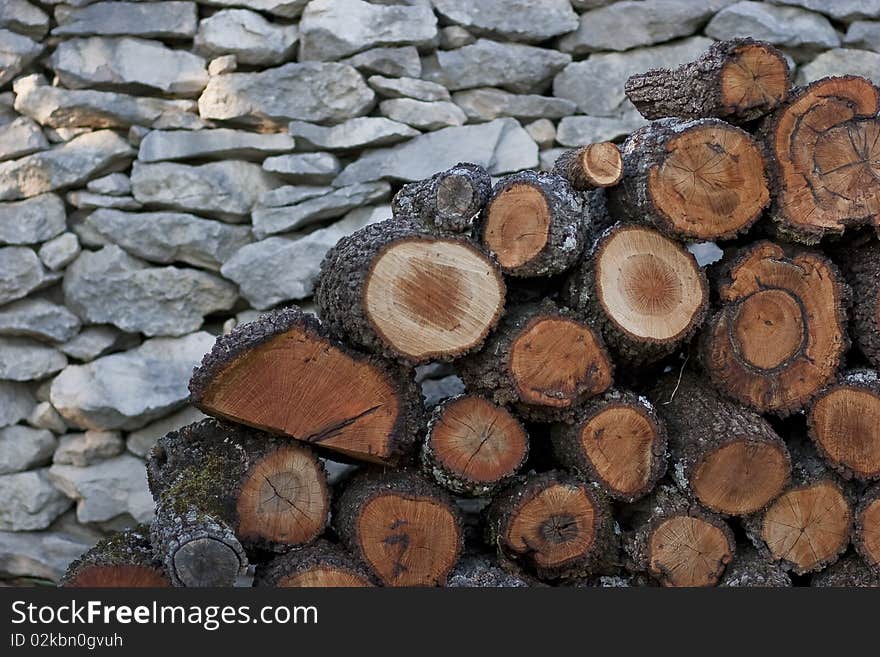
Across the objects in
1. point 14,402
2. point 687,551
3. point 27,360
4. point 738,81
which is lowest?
point 14,402

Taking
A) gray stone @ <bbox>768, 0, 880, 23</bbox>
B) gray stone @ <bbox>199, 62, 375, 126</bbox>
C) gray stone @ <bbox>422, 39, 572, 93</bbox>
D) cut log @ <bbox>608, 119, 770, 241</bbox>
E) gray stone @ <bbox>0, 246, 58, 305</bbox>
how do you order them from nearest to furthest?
1. cut log @ <bbox>608, 119, 770, 241</bbox>
2. gray stone @ <bbox>0, 246, 58, 305</bbox>
3. gray stone @ <bbox>199, 62, 375, 126</bbox>
4. gray stone @ <bbox>422, 39, 572, 93</bbox>
5. gray stone @ <bbox>768, 0, 880, 23</bbox>

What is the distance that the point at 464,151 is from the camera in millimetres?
3535

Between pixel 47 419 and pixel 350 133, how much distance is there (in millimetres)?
1545

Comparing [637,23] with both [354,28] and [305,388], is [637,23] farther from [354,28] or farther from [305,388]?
[305,388]

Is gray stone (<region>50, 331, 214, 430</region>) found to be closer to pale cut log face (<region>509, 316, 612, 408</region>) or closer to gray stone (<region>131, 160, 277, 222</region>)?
gray stone (<region>131, 160, 277, 222</region>)

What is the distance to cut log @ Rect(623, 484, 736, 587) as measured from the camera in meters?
2.34

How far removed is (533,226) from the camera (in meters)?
2.26

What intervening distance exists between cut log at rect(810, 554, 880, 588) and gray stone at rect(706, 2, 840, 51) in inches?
83.5

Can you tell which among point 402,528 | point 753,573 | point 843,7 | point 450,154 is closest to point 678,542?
point 753,573

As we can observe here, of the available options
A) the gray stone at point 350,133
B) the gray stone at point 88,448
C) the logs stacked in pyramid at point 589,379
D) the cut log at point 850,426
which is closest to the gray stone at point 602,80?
the gray stone at point 350,133

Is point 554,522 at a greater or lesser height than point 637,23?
lesser

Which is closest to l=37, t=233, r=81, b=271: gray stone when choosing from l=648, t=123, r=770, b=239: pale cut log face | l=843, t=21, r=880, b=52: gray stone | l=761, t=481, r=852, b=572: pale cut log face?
l=648, t=123, r=770, b=239: pale cut log face

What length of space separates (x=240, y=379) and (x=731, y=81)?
55.3 inches

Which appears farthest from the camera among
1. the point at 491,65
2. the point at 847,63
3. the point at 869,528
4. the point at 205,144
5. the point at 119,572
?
the point at 847,63
